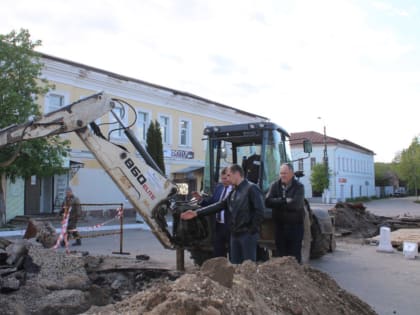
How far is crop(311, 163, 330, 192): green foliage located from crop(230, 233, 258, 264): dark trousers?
47.6 m

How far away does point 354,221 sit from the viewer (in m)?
17.0

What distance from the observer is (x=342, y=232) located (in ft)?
50.7

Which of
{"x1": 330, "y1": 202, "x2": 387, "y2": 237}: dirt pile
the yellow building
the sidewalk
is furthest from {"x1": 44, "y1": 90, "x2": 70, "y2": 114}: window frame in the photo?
{"x1": 330, "y1": 202, "x2": 387, "y2": 237}: dirt pile

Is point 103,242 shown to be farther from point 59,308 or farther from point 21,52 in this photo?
point 59,308

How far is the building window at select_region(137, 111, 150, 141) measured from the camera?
25.9 m

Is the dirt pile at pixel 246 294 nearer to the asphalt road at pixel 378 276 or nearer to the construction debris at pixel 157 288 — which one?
the construction debris at pixel 157 288

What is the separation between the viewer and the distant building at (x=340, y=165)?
59322mm

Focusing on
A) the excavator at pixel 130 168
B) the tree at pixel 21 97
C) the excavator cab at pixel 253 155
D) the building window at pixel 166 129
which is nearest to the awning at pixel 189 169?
the building window at pixel 166 129

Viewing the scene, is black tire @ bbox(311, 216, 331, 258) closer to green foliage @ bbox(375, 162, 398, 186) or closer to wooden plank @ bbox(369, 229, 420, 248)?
wooden plank @ bbox(369, 229, 420, 248)

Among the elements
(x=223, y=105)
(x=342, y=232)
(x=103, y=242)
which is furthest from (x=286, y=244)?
(x=223, y=105)

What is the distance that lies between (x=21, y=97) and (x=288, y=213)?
12.1 m

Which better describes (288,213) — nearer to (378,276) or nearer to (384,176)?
(378,276)

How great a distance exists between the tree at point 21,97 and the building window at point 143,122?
944 cm

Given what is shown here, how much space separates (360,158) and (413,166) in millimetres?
7662
